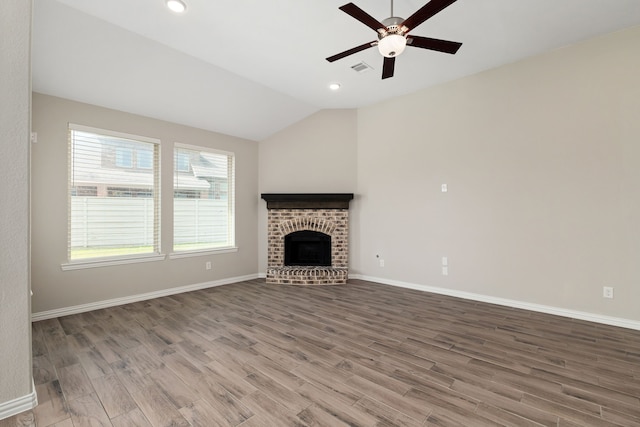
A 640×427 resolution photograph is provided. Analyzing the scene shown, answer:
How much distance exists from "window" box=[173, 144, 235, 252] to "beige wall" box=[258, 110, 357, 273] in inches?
34.8

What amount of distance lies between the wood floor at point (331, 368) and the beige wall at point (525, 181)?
581mm

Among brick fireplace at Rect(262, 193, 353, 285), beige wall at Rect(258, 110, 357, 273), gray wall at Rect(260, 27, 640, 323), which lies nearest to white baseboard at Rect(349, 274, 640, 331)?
gray wall at Rect(260, 27, 640, 323)

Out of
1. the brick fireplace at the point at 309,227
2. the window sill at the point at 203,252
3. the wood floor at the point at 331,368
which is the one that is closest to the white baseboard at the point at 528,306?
the wood floor at the point at 331,368

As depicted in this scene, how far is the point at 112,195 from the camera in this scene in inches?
155

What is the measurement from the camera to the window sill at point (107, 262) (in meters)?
3.54

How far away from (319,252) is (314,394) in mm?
3580

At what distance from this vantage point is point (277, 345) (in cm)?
270

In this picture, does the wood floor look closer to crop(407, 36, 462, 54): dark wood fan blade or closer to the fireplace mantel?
the fireplace mantel

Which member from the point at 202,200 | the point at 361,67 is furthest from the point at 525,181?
the point at 202,200

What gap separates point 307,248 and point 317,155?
174 centimetres

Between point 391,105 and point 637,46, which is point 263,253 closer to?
point 391,105

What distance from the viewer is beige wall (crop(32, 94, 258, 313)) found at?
10.9ft

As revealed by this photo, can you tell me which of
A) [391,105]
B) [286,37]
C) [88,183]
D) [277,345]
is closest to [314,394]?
[277,345]

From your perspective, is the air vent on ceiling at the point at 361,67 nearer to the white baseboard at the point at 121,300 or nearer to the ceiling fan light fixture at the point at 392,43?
the ceiling fan light fixture at the point at 392,43
